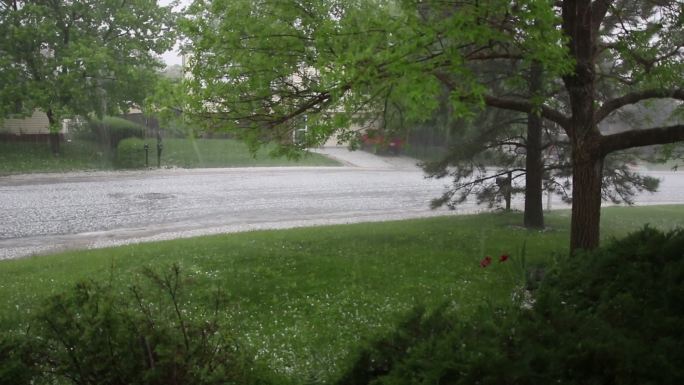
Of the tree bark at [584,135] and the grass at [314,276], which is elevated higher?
the tree bark at [584,135]

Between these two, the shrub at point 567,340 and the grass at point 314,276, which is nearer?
the shrub at point 567,340

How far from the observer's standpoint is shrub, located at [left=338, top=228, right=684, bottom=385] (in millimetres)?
3033

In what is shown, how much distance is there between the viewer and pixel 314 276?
8219 mm

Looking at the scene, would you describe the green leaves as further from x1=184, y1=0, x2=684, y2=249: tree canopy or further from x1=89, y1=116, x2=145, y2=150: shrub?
x1=184, y1=0, x2=684, y2=249: tree canopy

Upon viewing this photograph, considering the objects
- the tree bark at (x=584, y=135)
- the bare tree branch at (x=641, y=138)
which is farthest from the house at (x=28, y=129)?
the bare tree branch at (x=641, y=138)

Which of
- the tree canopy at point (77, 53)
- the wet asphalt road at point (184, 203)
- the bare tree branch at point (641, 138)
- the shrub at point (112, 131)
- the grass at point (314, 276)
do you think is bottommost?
the grass at point (314, 276)

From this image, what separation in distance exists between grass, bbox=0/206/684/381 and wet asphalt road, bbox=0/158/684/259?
93.2 inches

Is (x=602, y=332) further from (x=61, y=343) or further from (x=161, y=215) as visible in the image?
(x=161, y=215)

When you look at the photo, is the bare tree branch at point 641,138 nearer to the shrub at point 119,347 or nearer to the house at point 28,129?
the shrub at point 119,347

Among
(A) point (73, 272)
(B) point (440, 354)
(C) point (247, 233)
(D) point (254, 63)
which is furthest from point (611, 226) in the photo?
(B) point (440, 354)

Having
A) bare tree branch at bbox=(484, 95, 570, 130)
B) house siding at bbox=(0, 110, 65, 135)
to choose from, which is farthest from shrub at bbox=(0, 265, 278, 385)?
house siding at bbox=(0, 110, 65, 135)

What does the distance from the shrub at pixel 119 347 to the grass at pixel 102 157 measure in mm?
17671

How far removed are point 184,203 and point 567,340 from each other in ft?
49.8

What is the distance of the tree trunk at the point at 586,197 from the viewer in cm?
771
